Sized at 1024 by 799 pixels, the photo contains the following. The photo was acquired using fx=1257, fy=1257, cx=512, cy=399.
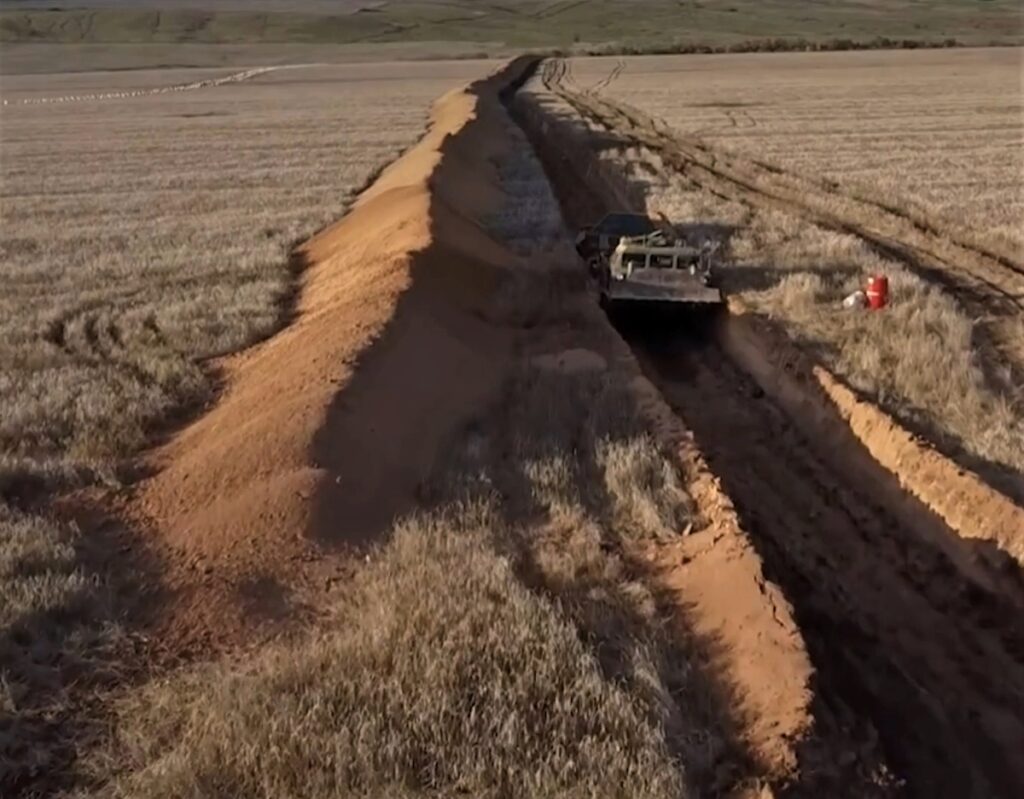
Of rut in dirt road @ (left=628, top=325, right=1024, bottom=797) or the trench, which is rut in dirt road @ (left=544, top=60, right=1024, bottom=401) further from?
rut in dirt road @ (left=628, top=325, right=1024, bottom=797)

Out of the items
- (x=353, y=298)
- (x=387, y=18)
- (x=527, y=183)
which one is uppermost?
(x=353, y=298)

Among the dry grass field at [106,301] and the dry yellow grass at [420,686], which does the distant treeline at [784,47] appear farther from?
the dry yellow grass at [420,686]

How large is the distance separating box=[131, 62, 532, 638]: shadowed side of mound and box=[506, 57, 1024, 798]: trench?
2.46 meters

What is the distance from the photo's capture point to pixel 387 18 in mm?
159125

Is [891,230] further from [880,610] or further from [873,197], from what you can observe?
[880,610]

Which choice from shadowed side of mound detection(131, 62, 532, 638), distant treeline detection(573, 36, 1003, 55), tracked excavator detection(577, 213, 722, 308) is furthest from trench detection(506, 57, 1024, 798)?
distant treeline detection(573, 36, 1003, 55)

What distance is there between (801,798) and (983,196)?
19.6 meters

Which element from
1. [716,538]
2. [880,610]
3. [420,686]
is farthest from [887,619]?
[420,686]

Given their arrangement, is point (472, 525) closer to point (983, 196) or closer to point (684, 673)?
point (684, 673)

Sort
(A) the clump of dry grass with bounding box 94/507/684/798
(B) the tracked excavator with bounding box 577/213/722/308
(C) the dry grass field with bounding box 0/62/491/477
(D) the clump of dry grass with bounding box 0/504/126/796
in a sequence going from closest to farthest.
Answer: (A) the clump of dry grass with bounding box 94/507/684/798, (D) the clump of dry grass with bounding box 0/504/126/796, (C) the dry grass field with bounding box 0/62/491/477, (B) the tracked excavator with bounding box 577/213/722/308

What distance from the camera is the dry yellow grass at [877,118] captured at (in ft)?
79.5

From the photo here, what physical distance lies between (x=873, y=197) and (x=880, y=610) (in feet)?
55.2

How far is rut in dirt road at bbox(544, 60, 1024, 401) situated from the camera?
14.6m

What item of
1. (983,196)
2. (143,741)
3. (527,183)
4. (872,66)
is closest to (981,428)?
(143,741)
